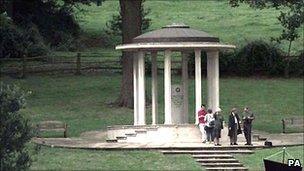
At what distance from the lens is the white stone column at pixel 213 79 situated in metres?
31.8

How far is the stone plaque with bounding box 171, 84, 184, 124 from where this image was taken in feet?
106

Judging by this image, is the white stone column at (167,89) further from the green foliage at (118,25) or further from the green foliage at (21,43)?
the green foliage at (118,25)

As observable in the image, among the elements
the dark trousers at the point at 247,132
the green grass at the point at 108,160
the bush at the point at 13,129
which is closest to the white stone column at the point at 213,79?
the dark trousers at the point at 247,132

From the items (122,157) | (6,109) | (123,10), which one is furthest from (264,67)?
(6,109)

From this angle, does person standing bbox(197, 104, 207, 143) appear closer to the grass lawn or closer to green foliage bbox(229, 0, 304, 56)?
the grass lawn

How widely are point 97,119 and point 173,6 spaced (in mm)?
37990

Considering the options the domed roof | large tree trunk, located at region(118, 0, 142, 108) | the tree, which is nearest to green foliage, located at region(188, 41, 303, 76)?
the tree

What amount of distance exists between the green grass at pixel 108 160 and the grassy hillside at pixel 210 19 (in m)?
27.9

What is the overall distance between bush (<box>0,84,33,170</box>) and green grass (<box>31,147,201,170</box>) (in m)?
8.11

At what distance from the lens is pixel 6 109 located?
50.5 feet

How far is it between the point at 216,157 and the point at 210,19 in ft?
137

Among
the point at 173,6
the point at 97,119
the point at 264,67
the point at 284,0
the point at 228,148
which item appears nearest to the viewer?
the point at 228,148

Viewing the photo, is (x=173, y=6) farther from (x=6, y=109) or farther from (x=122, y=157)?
(x=6, y=109)

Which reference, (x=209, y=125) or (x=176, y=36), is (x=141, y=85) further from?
(x=209, y=125)
